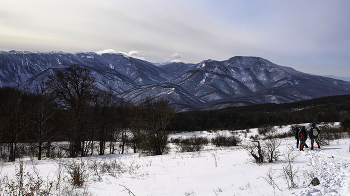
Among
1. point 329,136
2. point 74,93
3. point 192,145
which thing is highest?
point 74,93

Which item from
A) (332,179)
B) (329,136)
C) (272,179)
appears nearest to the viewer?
(332,179)

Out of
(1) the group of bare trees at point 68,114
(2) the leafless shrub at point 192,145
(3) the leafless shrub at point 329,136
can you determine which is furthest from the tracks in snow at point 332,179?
(1) the group of bare trees at point 68,114

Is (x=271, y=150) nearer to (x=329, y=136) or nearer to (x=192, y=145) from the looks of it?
(x=329, y=136)

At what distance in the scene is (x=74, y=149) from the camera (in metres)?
20.2

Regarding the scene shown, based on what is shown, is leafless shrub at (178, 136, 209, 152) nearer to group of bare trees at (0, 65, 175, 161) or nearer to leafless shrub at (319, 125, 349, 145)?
group of bare trees at (0, 65, 175, 161)

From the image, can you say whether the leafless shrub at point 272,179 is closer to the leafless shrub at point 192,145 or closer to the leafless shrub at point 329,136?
the leafless shrub at point 329,136

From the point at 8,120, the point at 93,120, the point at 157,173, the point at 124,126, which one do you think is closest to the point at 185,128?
the point at 124,126

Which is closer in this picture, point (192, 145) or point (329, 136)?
point (329, 136)

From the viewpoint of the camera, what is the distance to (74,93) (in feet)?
72.2

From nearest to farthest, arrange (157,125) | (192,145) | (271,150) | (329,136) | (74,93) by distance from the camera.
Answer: (271,150) < (329,136) < (157,125) < (74,93) < (192,145)

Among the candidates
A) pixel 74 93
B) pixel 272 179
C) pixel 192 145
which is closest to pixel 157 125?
pixel 74 93

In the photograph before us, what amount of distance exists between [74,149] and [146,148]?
7939 millimetres

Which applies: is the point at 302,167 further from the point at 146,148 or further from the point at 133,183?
the point at 146,148

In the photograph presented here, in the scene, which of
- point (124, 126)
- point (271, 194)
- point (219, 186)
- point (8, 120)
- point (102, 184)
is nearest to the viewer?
point (271, 194)
